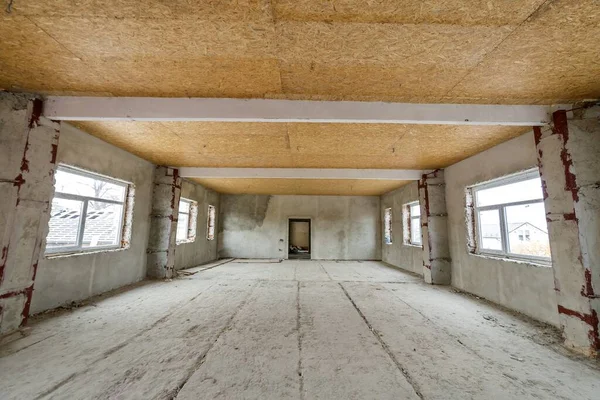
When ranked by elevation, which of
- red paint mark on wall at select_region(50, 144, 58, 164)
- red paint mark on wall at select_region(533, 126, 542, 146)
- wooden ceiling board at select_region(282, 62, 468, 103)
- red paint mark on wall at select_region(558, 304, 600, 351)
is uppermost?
wooden ceiling board at select_region(282, 62, 468, 103)

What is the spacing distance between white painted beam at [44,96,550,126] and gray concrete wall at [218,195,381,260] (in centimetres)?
701

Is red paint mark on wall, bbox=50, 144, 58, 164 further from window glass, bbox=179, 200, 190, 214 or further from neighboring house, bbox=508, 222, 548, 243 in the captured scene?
neighboring house, bbox=508, 222, 548, 243

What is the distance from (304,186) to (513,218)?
5314 millimetres

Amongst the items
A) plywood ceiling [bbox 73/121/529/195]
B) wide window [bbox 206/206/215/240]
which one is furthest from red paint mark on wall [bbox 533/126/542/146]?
wide window [bbox 206/206/215/240]

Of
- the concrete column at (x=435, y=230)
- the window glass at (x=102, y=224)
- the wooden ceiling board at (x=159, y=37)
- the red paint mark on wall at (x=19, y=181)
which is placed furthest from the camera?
the concrete column at (x=435, y=230)

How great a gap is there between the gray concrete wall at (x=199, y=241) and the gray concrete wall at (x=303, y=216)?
70cm

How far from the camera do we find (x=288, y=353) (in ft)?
7.37

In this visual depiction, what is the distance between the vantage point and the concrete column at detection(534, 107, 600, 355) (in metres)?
2.42

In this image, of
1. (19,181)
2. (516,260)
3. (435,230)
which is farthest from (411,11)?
(435,230)

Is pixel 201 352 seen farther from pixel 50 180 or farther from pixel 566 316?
pixel 566 316

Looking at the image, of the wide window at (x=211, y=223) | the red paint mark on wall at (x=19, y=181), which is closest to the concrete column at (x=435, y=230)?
the red paint mark on wall at (x=19, y=181)

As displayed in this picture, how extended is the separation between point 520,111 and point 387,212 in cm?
645

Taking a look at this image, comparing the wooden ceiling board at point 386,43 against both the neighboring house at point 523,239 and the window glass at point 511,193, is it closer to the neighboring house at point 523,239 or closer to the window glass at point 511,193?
the window glass at point 511,193

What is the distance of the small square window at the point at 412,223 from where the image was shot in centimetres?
705
